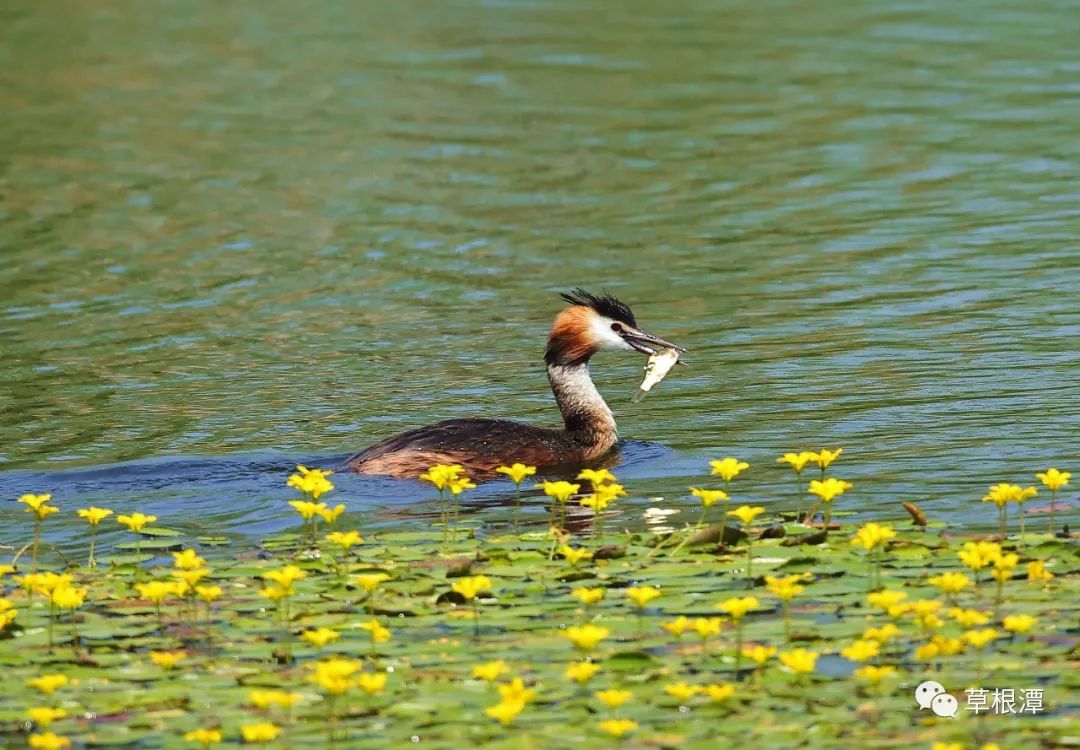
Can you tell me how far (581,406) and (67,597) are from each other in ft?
18.2

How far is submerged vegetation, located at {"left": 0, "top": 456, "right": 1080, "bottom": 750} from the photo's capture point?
671 cm

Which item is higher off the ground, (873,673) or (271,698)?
(873,673)

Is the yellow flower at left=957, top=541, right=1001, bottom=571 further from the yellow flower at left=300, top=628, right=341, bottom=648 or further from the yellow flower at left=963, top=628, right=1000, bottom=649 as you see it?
the yellow flower at left=300, top=628, right=341, bottom=648

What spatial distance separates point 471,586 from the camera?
25.3 ft

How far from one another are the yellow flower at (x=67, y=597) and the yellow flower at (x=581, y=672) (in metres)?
2.05

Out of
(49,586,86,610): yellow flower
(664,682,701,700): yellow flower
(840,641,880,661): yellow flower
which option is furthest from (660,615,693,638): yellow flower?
(49,586,86,610): yellow flower

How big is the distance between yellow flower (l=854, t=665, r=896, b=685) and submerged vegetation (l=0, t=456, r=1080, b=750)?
2cm

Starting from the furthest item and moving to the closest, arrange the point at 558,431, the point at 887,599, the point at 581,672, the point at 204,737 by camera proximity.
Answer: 1. the point at 558,431
2. the point at 887,599
3. the point at 581,672
4. the point at 204,737

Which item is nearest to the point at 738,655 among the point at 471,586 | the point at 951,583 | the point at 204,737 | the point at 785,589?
the point at 785,589

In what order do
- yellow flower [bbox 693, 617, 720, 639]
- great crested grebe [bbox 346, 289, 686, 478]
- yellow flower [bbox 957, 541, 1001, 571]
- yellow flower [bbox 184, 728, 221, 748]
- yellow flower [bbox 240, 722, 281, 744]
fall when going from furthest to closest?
great crested grebe [bbox 346, 289, 686, 478], yellow flower [bbox 957, 541, 1001, 571], yellow flower [bbox 693, 617, 720, 639], yellow flower [bbox 184, 728, 221, 748], yellow flower [bbox 240, 722, 281, 744]

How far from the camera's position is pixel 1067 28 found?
28.1 meters

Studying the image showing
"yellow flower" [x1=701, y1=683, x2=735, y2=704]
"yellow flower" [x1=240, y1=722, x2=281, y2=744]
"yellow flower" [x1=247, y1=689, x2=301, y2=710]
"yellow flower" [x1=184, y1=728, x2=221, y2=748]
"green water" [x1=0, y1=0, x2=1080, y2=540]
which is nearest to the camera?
"yellow flower" [x1=240, y1=722, x2=281, y2=744]

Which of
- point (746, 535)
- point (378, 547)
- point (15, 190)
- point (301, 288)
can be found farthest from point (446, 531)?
point (15, 190)

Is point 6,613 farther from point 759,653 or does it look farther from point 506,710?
point 759,653
